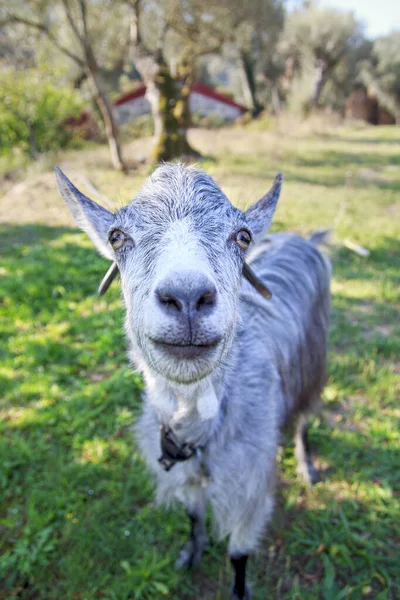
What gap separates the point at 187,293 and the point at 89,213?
3.59 feet

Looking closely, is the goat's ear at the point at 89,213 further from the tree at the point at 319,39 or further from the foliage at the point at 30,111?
the tree at the point at 319,39

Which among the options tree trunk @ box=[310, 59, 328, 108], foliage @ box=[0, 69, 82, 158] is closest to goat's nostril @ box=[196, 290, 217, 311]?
foliage @ box=[0, 69, 82, 158]

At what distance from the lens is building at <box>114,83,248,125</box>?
2858 centimetres

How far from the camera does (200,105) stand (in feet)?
103

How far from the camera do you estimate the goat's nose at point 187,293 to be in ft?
4.49

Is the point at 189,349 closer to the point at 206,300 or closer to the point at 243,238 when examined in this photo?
the point at 206,300

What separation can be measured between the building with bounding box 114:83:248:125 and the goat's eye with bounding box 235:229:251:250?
29625 millimetres

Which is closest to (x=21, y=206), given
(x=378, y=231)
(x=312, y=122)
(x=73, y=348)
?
(x=73, y=348)

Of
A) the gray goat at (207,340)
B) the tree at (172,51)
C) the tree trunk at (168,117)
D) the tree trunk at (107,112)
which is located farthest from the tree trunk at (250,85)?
the gray goat at (207,340)

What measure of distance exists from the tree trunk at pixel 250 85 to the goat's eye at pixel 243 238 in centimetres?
3226

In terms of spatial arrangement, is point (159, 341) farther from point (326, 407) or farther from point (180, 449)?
point (326, 407)

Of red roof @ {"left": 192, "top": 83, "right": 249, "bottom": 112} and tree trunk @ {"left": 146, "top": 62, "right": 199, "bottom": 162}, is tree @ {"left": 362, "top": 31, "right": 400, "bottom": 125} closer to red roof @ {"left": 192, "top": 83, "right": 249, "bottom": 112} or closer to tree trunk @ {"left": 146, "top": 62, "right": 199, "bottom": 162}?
red roof @ {"left": 192, "top": 83, "right": 249, "bottom": 112}

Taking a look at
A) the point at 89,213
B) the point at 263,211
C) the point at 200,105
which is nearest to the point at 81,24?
the point at 89,213

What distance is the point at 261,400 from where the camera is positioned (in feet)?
8.12
